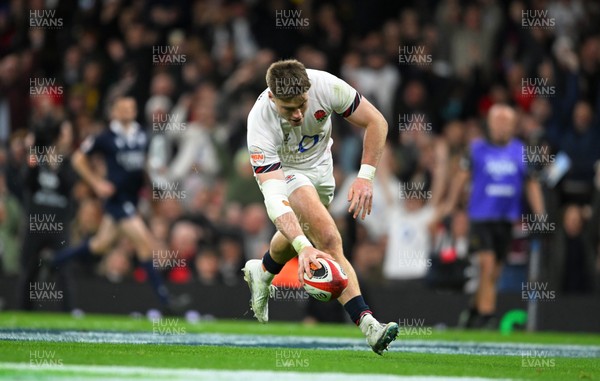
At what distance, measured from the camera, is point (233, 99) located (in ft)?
59.5

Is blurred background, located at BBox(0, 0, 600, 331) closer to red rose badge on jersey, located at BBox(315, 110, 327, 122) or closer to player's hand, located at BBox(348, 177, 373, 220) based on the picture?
red rose badge on jersey, located at BBox(315, 110, 327, 122)

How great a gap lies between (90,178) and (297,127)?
21.3 ft

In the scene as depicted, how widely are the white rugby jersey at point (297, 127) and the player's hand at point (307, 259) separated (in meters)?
0.85

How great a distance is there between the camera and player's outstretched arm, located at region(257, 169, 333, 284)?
8281 millimetres

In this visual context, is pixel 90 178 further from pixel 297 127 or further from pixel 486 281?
pixel 297 127

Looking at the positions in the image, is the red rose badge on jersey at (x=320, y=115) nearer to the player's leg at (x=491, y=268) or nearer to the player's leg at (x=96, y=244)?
the player's leg at (x=491, y=268)

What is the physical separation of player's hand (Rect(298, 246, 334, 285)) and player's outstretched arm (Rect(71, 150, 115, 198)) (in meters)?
6.99

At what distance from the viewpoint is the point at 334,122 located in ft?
57.5

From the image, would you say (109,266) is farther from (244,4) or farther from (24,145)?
(244,4)

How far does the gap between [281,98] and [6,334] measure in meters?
3.32

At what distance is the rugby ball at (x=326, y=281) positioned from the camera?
8.27m

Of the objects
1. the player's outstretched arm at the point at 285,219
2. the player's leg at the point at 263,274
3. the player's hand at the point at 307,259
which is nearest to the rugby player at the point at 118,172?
the player's leg at the point at 263,274

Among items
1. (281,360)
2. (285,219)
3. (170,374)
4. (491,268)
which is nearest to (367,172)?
(285,219)

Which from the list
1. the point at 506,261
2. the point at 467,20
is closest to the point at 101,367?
the point at 506,261
